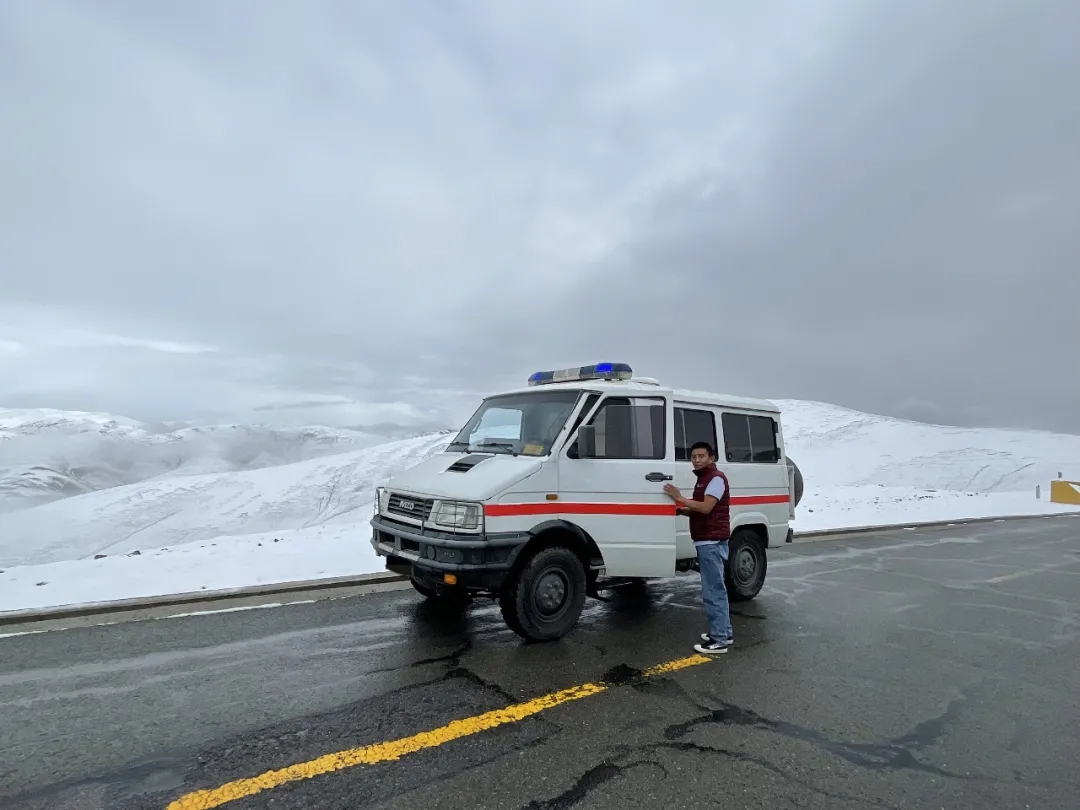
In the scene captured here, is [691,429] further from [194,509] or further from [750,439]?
[194,509]

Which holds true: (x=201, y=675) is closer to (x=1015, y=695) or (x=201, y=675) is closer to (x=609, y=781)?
(x=609, y=781)

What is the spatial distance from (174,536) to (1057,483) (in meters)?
55.6

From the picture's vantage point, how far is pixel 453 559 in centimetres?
531

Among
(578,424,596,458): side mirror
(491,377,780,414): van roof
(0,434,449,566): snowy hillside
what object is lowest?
(0,434,449,566): snowy hillside

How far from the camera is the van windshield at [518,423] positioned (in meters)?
6.11

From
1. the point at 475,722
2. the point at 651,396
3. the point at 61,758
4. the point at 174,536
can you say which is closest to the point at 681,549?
the point at 651,396

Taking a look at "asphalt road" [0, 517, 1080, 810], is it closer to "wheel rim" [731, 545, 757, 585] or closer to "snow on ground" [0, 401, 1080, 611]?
"wheel rim" [731, 545, 757, 585]

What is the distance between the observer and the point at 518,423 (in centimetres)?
653

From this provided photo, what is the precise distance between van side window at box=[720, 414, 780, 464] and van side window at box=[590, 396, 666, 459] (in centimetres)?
133

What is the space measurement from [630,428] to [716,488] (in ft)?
3.59

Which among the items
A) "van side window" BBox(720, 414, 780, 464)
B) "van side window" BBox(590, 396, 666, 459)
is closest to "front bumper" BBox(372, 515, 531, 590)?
"van side window" BBox(590, 396, 666, 459)

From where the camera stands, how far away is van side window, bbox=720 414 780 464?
7.52m

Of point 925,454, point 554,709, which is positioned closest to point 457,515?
point 554,709

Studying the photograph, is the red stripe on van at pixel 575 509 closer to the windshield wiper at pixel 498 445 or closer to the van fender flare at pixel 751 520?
the windshield wiper at pixel 498 445
